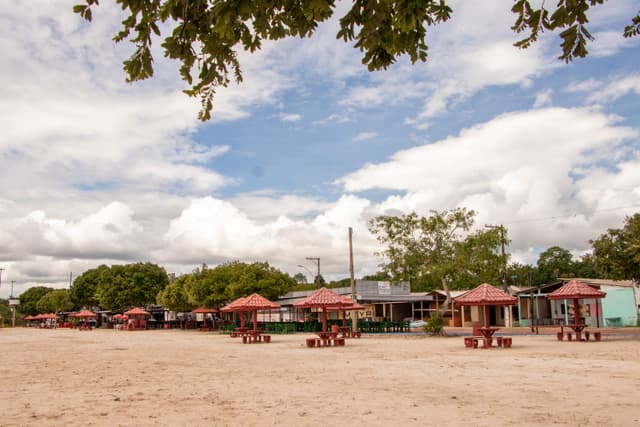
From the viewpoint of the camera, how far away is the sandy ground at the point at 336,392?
7.80 meters

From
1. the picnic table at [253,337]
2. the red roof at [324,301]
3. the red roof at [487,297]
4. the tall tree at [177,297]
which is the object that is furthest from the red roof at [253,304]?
the tall tree at [177,297]

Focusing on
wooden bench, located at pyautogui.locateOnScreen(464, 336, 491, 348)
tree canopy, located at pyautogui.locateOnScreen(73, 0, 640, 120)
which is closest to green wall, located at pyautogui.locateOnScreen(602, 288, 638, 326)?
wooden bench, located at pyautogui.locateOnScreen(464, 336, 491, 348)

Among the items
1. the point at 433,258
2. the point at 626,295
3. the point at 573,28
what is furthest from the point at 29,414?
the point at 626,295

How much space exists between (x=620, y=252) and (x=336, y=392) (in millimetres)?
17467

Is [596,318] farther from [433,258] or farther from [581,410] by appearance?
[581,410]

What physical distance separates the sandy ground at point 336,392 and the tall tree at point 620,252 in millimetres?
6978

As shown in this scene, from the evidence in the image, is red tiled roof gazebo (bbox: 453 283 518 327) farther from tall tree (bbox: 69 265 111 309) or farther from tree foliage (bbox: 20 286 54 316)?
tree foliage (bbox: 20 286 54 316)

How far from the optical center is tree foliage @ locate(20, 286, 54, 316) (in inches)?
4178

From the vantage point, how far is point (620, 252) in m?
23.1

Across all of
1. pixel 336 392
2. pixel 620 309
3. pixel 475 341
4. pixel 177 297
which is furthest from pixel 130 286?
pixel 336 392

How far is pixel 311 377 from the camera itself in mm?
12484

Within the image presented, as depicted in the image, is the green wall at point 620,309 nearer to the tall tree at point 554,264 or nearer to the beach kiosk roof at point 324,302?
the beach kiosk roof at point 324,302

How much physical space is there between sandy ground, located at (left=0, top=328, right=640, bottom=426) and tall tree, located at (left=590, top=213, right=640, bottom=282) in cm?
698

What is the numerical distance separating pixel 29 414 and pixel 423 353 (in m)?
12.6
